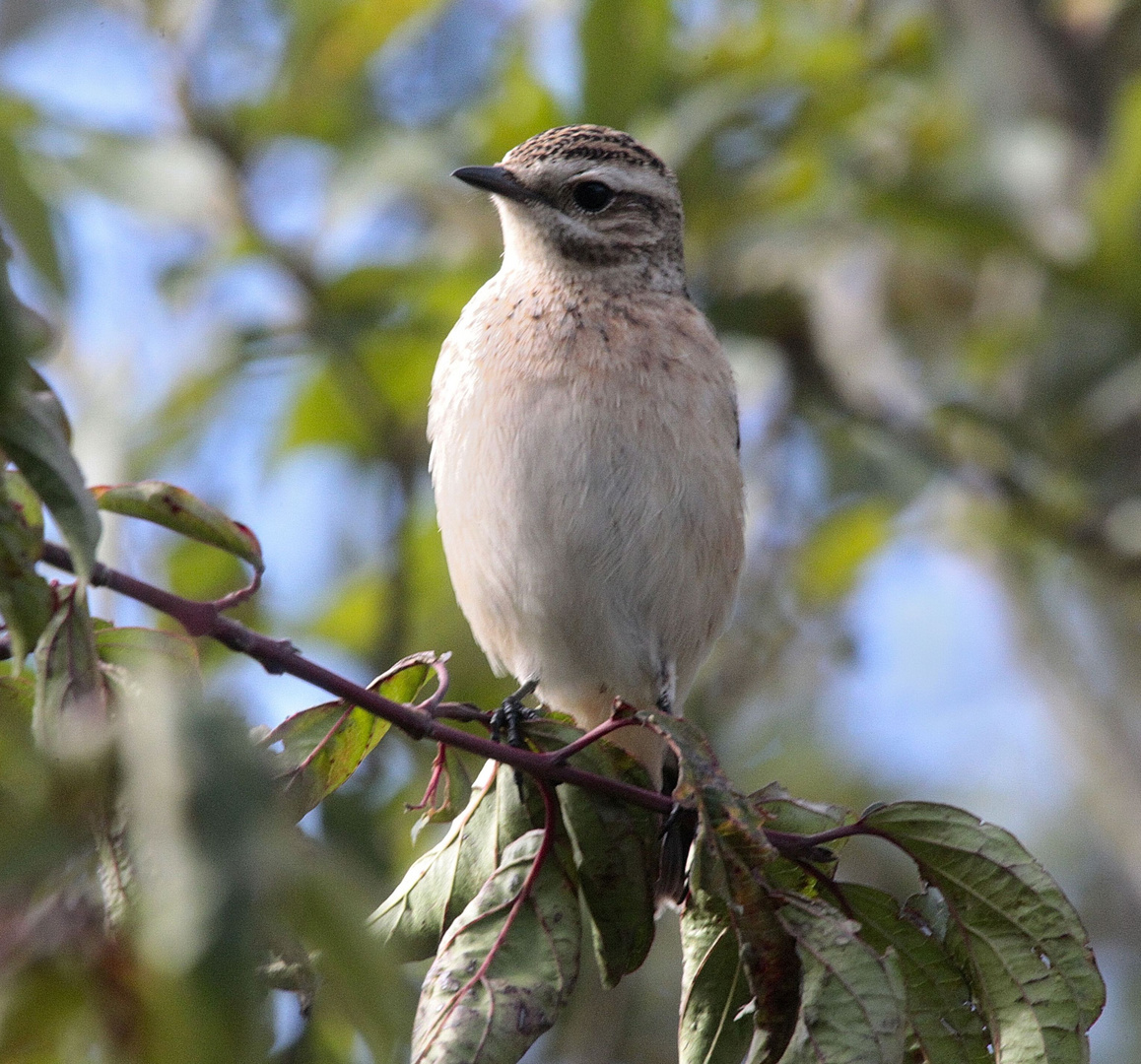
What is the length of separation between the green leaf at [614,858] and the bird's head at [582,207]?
299cm

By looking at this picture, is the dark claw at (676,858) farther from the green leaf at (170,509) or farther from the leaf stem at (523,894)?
the green leaf at (170,509)

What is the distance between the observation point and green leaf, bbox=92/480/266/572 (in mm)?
2738

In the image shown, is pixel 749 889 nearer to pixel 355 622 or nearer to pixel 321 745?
pixel 321 745

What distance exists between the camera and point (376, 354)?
747 centimetres

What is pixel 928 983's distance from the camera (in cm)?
290

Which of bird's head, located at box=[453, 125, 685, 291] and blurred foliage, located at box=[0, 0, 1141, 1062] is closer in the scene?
bird's head, located at box=[453, 125, 685, 291]

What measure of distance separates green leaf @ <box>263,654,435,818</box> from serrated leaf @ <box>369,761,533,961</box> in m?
0.33

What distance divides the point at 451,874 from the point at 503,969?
Result: 0.38 metres

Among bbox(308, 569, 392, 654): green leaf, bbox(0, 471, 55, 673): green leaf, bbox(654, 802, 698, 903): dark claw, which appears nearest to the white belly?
bbox(654, 802, 698, 903): dark claw

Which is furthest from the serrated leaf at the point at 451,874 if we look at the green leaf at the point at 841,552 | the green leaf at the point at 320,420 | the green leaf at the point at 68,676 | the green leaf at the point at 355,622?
the green leaf at the point at 841,552

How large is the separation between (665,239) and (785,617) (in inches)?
87.2

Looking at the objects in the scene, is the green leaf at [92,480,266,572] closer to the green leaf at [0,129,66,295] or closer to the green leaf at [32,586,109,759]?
the green leaf at [32,586,109,759]

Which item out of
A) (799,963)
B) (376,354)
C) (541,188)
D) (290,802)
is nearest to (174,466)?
(376,354)

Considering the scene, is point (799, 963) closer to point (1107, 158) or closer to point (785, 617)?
point (785, 617)
